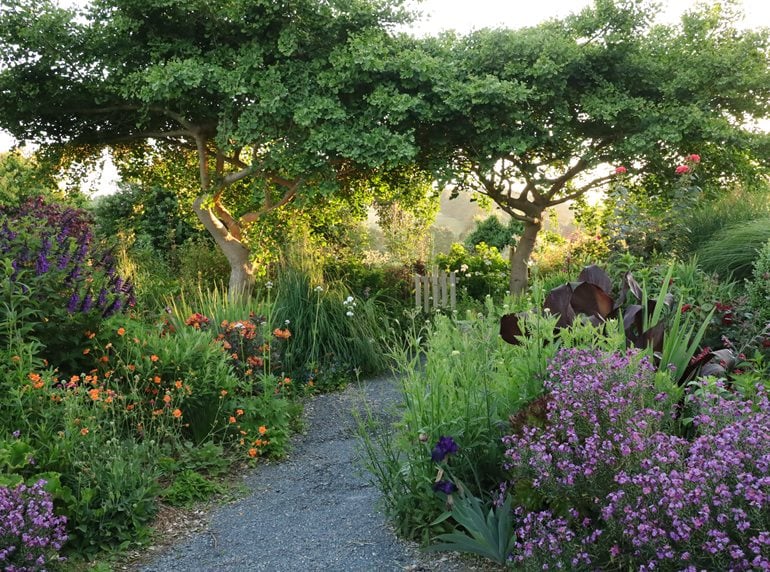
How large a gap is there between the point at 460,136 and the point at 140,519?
A: 25.2ft

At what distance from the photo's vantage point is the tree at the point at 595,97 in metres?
9.21

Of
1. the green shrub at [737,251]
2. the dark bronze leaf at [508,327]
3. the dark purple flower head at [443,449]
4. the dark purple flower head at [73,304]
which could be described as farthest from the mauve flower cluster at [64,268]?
the green shrub at [737,251]

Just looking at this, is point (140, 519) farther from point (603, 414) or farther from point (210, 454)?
point (603, 414)

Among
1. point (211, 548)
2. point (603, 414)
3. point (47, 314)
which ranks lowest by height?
point (211, 548)

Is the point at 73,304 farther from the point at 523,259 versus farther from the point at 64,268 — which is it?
the point at 523,259

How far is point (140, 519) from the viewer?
3.42m

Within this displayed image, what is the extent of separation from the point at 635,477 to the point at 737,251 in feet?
15.3

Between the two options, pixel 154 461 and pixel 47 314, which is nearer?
pixel 154 461

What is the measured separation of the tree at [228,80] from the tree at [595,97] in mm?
911

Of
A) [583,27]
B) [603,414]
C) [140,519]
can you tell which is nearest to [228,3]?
[583,27]

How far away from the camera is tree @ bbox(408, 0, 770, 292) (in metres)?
9.21

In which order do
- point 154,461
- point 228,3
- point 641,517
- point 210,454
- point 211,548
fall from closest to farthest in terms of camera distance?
point 641,517, point 211,548, point 154,461, point 210,454, point 228,3

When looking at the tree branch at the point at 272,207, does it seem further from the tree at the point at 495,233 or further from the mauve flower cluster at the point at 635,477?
the mauve flower cluster at the point at 635,477

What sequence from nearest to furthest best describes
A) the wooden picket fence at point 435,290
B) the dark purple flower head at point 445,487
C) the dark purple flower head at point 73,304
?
the dark purple flower head at point 445,487, the dark purple flower head at point 73,304, the wooden picket fence at point 435,290
